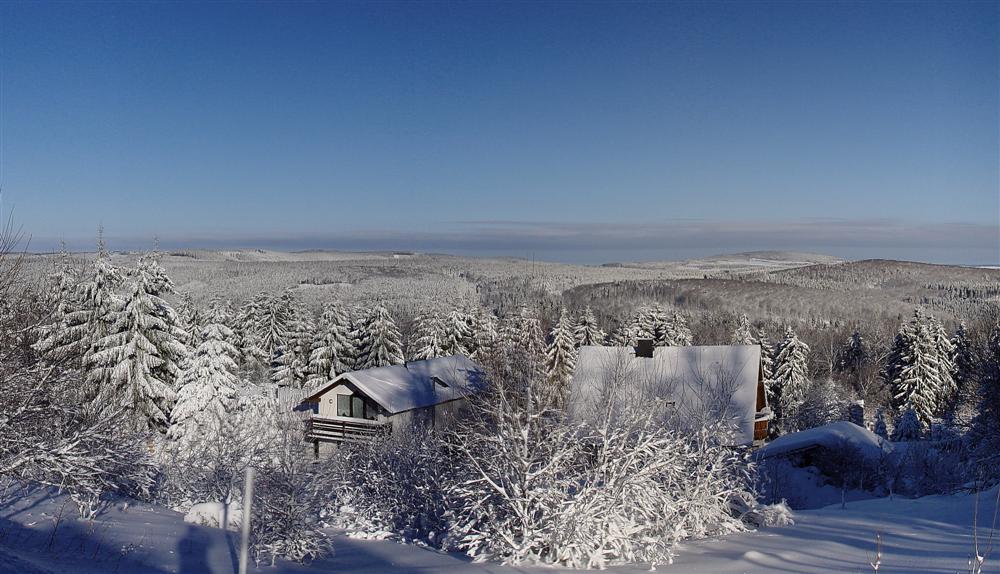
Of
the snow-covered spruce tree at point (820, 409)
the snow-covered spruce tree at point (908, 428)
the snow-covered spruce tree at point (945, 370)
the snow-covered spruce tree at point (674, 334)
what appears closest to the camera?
the snow-covered spruce tree at point (908, 428)

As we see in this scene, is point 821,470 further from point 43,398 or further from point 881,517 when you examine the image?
point 43,398

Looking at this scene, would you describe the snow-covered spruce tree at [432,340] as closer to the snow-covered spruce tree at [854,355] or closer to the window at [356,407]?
the window at [356,407]

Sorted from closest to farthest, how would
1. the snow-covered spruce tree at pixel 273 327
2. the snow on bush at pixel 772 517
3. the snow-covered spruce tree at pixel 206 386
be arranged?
the snow on bush at pixel 772 517, the snow-covered spruce tree at pixel 206 386, the snow-covered spruce tree at pixel 273 327

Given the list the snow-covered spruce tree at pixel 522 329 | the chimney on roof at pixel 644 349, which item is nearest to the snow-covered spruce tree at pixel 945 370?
the chimney on roof at pixel 644 349

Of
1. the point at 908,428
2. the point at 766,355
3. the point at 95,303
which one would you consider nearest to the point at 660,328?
the point at 766,355

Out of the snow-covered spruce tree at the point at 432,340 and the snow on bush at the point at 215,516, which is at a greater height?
the snow on bush at the point at 215,516

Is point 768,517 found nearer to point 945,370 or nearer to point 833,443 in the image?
point 833,443

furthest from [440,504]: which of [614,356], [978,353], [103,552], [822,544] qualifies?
[978,353]
